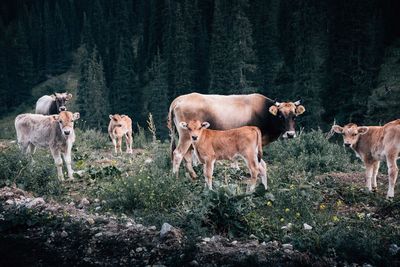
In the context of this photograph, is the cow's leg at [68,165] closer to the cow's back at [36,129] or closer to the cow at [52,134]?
the cow at [52,134]

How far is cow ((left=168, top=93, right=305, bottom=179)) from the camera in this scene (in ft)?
39.2

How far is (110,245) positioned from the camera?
7020 millimetres

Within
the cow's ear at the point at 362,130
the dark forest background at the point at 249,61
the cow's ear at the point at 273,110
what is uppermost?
the cow's ear at the point at 273,110

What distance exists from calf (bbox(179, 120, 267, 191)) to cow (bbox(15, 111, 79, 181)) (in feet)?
13.1

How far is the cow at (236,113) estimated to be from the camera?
1195cm

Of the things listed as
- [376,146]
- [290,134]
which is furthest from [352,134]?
[290,134]

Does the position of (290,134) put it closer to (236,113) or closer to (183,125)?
(236,113)

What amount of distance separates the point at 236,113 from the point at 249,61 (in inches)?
1447

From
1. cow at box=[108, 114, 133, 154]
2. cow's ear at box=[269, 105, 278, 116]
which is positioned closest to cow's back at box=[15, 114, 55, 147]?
cow at box=[108, 114, 133, 154]

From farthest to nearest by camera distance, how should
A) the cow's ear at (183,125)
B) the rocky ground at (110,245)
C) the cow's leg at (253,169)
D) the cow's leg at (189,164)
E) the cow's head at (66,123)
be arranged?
the cow's head at (66,123) → the cow's leg at (189,164) → the cow's ear at (183,125) → the cow's leg at (253,169) → the rocky ground at (110,245)

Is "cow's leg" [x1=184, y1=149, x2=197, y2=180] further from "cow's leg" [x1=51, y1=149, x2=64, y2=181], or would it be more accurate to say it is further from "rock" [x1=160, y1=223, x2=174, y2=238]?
"rock" [x1=160, y1=223, x2=174, y2=238]

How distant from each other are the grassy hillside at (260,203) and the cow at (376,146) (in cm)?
43

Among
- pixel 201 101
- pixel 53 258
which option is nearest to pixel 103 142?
pixel 201 101

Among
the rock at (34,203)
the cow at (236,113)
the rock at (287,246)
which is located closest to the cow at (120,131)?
the cow at (236,113)
